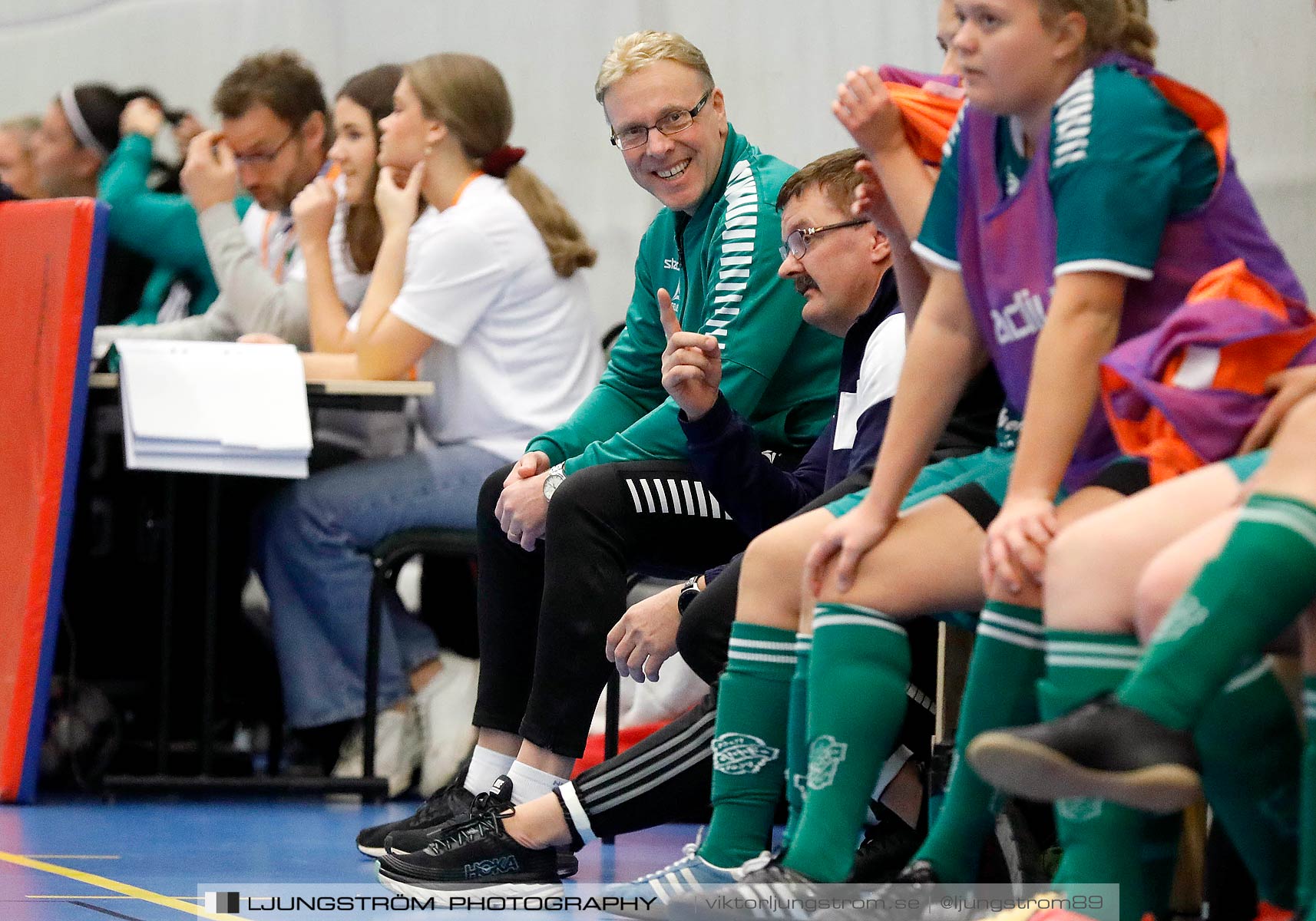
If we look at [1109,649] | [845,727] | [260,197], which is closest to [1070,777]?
[1109,649]

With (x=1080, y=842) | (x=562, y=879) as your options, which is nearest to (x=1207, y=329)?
(x=1080, y=842)

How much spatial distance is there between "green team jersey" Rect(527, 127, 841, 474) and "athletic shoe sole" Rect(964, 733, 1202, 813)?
118cm

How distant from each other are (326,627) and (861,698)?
2125mm

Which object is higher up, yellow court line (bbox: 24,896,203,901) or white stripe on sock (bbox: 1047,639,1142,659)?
white stripe on sock (bbox: 1047,639,1142,659)

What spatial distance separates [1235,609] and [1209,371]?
29 centimetres

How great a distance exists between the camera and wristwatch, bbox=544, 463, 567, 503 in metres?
2.45

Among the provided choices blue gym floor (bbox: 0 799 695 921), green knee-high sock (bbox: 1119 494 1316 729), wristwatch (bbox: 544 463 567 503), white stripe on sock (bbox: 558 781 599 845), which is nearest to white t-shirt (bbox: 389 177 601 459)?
blue gym floor (bbox: 0 799 695 921)

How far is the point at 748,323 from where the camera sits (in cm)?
241

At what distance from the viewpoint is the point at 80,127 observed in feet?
15.6

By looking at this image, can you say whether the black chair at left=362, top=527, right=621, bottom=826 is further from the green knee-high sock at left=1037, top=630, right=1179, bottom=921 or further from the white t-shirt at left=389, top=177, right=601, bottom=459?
the green knee-high sock at left=1037, top=630, right=1179, bottom=921

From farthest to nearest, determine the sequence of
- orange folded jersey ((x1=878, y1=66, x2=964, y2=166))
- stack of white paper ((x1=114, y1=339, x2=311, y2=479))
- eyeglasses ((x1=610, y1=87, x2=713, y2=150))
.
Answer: stack of white paper ((x1=114, y1=339, x2=311, y2=479)), eyeglasses ((x1=610, y1=87, x2=713, y2=150)), orange folded jersey ((x1=878, y1=66, x2=964, y2=166))

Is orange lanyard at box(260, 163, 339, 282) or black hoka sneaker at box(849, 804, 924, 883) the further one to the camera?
orange lanyard at box(260, 163, 339, 282)

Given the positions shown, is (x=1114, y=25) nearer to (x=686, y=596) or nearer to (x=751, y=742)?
(x=751, y=742)

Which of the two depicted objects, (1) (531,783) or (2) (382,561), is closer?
(1) (531,783)
